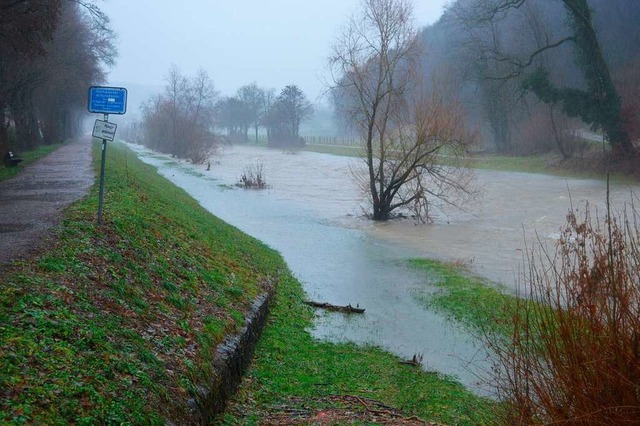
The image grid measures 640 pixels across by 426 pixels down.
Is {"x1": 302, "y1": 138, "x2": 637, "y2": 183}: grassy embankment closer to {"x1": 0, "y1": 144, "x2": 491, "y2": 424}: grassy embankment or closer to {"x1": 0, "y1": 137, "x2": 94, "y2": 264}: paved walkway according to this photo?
{"x1": 0, "y1": 137, "x2": 94, "y2": 264}: paved walkway

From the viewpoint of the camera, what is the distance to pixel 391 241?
2448 centimetres

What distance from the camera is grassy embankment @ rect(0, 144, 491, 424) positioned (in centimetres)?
537

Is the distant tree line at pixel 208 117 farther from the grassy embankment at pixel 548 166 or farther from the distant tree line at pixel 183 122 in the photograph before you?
the grassy embankment at pixel 548 166

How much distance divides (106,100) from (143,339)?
5.55 m

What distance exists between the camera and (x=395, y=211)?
98.3ft

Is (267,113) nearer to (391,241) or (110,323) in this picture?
(391,241)

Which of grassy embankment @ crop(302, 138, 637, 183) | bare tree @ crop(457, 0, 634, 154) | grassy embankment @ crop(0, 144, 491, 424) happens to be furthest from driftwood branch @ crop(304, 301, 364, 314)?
bare tree @ crop(457, 0, 634, 154)

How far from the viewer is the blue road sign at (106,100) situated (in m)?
10.9

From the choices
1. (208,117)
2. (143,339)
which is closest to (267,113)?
(208,117)

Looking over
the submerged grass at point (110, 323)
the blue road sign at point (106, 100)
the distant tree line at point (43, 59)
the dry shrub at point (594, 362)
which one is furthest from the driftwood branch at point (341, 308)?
the distant tree line at point (43, 59)

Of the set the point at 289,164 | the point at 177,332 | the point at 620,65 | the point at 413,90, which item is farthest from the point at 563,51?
the point at 177,332

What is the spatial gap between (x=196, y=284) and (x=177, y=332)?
2745 millimetres

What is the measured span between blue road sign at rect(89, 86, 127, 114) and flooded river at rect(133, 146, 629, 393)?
5.75 meters

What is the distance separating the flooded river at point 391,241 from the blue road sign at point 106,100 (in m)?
5.75
